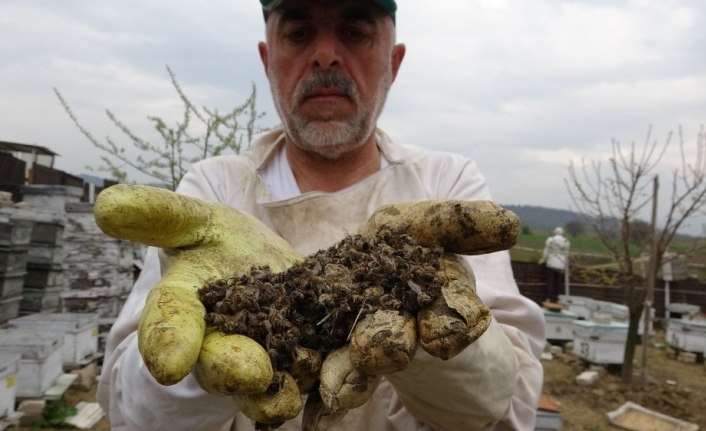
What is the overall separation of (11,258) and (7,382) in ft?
7.09

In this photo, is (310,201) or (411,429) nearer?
(411,429)

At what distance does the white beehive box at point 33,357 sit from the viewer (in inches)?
230

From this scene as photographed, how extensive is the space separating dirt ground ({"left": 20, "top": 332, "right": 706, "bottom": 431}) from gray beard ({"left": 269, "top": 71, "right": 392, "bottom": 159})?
517 centimetres

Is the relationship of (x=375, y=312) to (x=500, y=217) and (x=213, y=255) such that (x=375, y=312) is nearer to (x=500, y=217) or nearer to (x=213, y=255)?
(x=500, y=217)

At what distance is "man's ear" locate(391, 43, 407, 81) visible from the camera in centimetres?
311

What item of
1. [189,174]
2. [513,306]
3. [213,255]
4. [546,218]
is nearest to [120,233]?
[213,255]

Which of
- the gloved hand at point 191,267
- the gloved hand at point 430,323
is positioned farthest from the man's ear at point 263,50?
the gloved hand at point 430,323

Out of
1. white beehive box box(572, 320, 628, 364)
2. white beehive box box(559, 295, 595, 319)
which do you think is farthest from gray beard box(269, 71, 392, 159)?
white beehive box box(559, 295, 595, 319)

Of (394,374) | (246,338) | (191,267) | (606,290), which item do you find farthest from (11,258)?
(606,290)

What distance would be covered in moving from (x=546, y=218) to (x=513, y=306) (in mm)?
72384

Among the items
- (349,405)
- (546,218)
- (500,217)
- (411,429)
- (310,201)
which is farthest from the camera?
(546,218)

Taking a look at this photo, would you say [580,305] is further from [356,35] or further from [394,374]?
[394,374]

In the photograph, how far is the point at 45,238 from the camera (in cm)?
800

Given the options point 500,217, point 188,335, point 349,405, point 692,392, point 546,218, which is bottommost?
point 692,392
